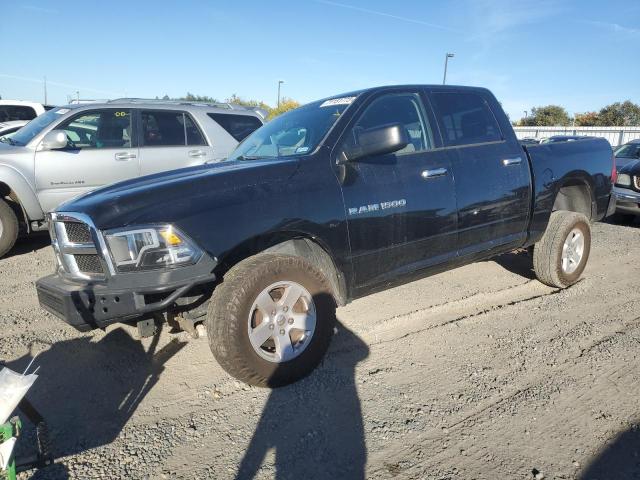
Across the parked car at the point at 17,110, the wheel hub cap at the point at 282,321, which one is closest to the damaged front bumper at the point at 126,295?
the wheel hub cap at the point at 282,321

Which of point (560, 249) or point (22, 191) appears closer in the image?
point (560, 249)

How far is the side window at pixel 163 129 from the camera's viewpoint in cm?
663

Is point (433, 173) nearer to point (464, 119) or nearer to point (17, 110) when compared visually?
point (464, 119)

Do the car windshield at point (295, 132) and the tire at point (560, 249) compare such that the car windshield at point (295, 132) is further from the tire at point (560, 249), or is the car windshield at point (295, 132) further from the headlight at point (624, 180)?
the headlight at point (624, 180)

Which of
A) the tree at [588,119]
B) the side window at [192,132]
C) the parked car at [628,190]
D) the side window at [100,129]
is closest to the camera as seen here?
the side window at [100,129]

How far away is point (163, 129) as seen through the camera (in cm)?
675

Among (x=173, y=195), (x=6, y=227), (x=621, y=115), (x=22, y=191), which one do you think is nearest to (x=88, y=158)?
(x=22, y=191)

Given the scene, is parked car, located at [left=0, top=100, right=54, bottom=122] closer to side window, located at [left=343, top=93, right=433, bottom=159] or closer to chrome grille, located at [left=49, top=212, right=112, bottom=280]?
chrome grille, located at [left=49, top=212, right=112, bottom=280]

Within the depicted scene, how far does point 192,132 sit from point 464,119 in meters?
4.26

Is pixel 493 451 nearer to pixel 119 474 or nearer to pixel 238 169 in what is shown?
pixel 119 474

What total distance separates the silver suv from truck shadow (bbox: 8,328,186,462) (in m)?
3.14

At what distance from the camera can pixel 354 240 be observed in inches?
126

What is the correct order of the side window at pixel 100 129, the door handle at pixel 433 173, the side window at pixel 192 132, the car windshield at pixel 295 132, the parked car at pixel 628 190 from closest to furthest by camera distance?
the car windshield at pixel 295 132
the door handle at pixel 433 173
the side window at pixel 100 129
the side window at pixel 192 132
the parked car at pixel 628 190

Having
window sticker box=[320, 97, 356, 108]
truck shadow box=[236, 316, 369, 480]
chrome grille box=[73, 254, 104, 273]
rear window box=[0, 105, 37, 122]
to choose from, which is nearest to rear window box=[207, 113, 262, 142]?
window sticker box=[320, 97, 356, 108]
